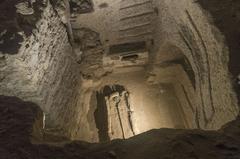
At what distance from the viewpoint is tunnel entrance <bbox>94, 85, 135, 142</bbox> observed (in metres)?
5.61

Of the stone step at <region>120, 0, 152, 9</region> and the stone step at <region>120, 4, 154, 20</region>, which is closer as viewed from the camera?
the stone step at <region>120, 0, 152, 9</region>

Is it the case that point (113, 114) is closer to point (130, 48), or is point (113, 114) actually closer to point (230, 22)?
point (130, 48)

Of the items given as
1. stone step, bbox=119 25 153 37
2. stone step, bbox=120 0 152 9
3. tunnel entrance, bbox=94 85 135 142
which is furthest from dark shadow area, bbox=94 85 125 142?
stone step, bbox=120 0 152 9

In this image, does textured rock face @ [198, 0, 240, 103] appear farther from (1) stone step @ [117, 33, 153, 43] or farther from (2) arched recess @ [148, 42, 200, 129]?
(1) stone step @ [117, 33, 153, 43]

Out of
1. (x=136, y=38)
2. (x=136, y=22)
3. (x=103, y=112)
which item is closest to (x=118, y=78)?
(x=103, y=112)

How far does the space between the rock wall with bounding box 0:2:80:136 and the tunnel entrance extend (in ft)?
3.22

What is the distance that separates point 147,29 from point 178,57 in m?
0.85

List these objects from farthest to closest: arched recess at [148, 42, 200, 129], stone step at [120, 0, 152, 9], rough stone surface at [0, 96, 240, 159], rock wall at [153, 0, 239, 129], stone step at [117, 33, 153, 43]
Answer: stone step at [117, 33, 153, 43], arched recess at [148, 42, 200, 129], stone step at [120, 0, 152, 9], rock wall at [153, 0, 239, 129], rough stone surface at [0, 96, 240, 159]

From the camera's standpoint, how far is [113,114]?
5816mm

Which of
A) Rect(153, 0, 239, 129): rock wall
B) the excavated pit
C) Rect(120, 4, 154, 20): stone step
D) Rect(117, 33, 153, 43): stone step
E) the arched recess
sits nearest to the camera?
the excavated pit

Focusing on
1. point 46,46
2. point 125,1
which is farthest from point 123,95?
point 46,46

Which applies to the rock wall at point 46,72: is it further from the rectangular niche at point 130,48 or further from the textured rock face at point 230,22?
the textured rock face at point 230,22

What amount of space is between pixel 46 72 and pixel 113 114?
2367mm

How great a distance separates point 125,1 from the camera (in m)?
4.81
